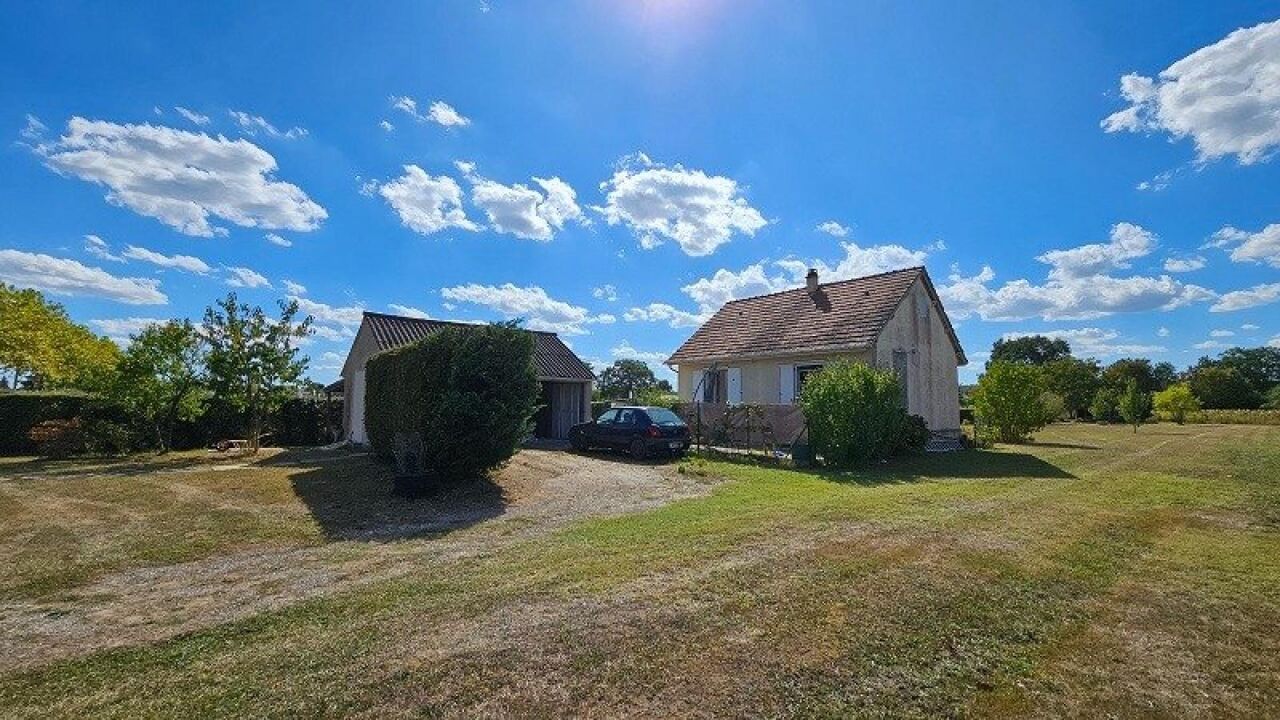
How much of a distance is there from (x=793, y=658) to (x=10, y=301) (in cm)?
4131

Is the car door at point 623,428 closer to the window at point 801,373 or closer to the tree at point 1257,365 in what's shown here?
the window at point 801,373

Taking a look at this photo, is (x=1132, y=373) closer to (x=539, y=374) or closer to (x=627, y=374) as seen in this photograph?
(x=627, y=374)

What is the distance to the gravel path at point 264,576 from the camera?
4.70m

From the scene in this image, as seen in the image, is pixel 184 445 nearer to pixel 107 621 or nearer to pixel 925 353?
pixel 107 621

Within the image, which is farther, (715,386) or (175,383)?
(715,386)

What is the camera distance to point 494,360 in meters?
11.9

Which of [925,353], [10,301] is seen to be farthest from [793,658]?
[10,301]

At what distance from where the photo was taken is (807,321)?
22.8 meters

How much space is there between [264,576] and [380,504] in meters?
4.16

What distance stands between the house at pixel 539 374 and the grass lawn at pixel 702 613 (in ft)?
37.9

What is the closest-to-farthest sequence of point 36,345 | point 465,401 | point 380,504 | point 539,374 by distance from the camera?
point 380,504 → point 465,401 → point 539,374 → point 36,345

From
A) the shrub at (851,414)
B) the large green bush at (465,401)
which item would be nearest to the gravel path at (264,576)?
the large green bush at (465,401)

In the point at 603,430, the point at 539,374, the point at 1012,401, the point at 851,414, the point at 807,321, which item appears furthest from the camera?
the point at 1012,401

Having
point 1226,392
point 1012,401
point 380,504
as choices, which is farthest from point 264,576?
point 1226,392
